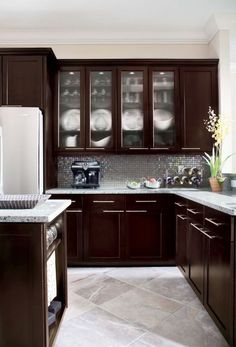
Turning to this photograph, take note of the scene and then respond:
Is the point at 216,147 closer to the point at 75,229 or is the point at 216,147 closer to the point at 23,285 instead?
the point at 75,229

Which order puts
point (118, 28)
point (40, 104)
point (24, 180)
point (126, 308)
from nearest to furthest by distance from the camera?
point (126, 308) < point (24, 180) < point (40, 104) < point (118, 28)

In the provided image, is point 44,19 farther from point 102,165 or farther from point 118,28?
point 102,165

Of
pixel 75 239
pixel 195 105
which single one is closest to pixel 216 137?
pixel 195 105

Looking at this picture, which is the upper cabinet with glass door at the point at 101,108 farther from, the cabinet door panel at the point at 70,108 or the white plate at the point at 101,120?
the cabinet door panel at the point at 70,108

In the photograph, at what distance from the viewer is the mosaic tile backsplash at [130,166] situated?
3830mm

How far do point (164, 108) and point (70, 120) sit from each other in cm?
123

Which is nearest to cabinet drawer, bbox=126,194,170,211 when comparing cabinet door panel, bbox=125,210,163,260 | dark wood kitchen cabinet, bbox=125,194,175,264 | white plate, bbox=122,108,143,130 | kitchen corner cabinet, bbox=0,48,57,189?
dark wood kitchen cabinet, bbox=125,194,175,264

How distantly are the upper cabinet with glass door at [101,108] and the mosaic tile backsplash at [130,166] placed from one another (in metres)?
0.35

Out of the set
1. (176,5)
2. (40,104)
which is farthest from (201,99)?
(40,104)

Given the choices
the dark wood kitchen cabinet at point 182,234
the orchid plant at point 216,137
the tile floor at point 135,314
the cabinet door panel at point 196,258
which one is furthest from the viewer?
the orchid plant at point 216,137

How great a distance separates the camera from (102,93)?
3.57m

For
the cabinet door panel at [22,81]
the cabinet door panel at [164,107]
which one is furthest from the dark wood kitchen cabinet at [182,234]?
the cabinet door panel at [22,81]

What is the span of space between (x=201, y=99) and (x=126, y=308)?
2.63m

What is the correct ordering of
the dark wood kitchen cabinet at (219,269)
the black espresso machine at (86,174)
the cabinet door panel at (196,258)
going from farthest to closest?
1. the black espresso machine at (86,174)
2. the cabinet door panel at (196,258)
3. the dark wood kitchen cabinet at (219,269)
